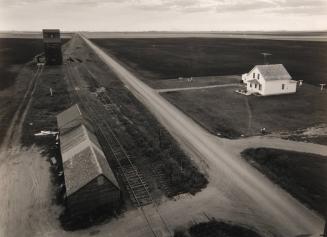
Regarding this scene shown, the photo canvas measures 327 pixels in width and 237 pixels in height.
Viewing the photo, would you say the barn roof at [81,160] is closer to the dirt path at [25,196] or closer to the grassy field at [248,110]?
the dirt path at [25,196]

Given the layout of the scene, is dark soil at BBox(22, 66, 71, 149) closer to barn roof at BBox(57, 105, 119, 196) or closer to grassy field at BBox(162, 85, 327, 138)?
barn roof at BBox(57, 105, 119, 196)

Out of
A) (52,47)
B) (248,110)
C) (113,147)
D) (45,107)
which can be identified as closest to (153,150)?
(113,147)

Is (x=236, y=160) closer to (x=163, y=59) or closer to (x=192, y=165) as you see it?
(x=192, y=165)

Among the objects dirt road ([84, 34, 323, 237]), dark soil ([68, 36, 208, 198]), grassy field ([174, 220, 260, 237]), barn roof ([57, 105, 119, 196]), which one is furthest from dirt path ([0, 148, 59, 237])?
dirt road ([84, 34, 323, 237])

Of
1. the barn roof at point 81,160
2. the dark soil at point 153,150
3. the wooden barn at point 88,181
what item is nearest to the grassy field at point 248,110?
the dark soil at point 153,150

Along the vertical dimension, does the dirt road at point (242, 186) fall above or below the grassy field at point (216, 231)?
above
